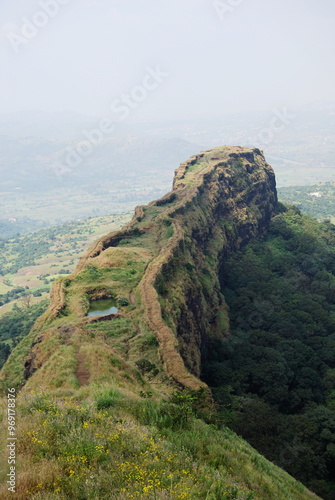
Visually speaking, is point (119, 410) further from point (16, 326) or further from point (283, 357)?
point (16, 326)

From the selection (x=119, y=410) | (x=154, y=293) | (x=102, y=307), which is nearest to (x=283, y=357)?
(x=154, y=293)

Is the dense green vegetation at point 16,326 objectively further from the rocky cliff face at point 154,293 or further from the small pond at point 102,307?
the small pond at point 102,307

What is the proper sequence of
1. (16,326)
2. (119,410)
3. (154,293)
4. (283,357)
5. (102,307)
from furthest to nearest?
(16,326), (283,357), (102,307), (154,293), (119,410)

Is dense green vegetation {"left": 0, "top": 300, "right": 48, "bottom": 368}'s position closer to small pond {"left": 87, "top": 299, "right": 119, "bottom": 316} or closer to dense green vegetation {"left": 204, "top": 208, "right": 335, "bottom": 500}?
dense green vegetation {"left": 204, "top": 208, "right": 335, "bottom": 500}

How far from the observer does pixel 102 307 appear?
33562 millimetres

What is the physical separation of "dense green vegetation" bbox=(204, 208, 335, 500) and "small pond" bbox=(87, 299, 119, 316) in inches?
466

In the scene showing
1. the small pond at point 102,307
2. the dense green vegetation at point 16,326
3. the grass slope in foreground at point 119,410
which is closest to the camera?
the grass slope in foreground at point 119,410

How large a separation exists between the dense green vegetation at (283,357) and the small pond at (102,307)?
11.8 metres

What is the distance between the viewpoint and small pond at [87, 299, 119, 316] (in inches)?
1272

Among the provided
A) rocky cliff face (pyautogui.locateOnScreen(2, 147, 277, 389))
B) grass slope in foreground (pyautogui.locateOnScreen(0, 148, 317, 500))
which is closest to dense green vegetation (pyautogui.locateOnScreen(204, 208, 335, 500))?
rocky cliff face (pyautogui.locateOnScreen(2, 147, 277, 389))

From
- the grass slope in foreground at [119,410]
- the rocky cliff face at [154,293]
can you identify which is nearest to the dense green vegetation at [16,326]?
the rocky cliff face at [154,293]

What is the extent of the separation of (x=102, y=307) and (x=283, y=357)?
24774mm

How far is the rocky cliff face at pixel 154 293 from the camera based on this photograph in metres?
23.8

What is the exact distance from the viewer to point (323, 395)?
42281 millimetres
